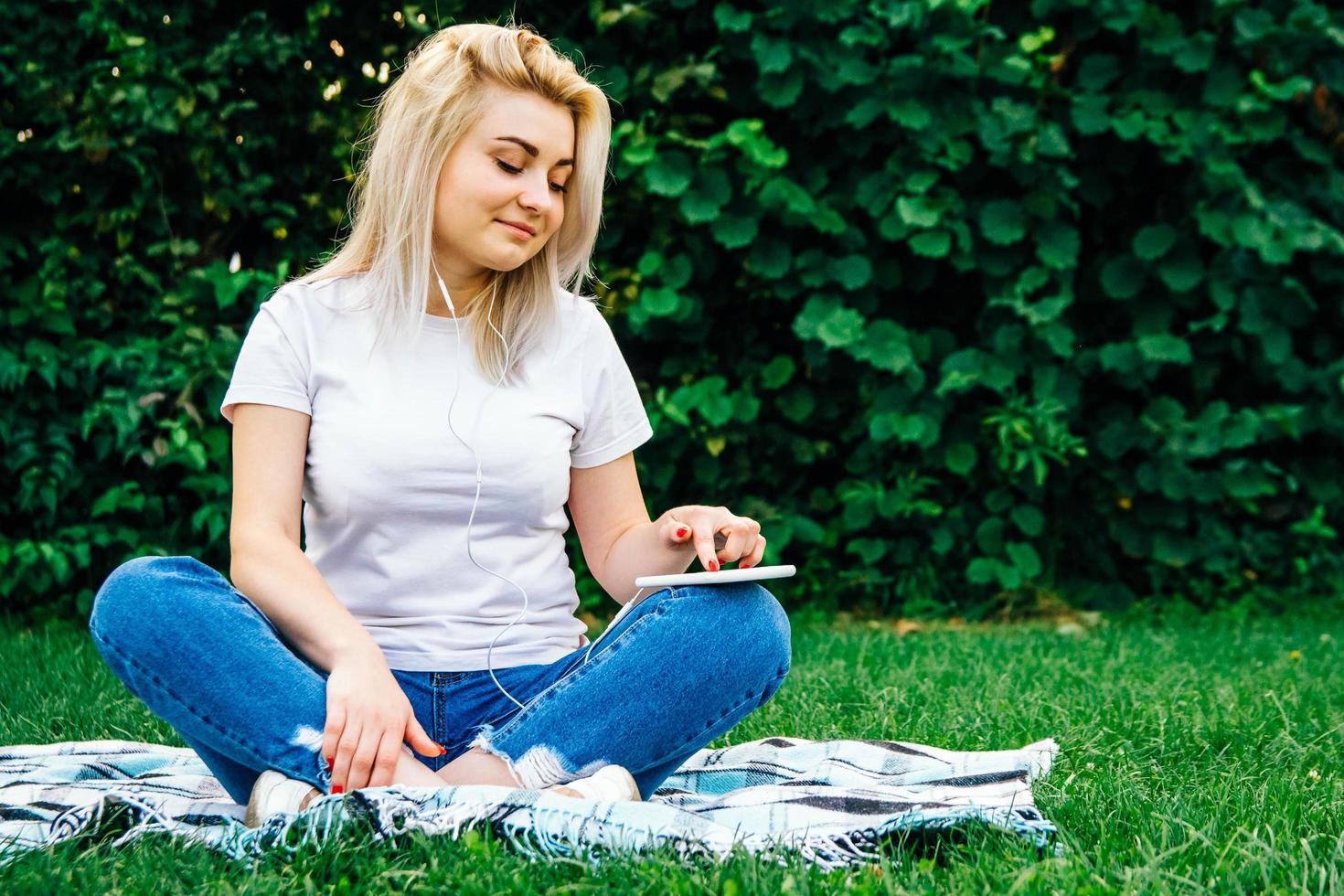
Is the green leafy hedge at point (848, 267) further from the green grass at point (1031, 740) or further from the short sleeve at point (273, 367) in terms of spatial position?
the short sleeve at point (273, 367)

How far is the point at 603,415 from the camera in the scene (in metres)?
2.02

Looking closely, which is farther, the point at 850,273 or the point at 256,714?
the point at 850,273

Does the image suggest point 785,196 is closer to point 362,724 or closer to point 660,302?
point 660,302

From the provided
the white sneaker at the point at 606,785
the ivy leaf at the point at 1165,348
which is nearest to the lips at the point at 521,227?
the white sneaker at the point at 606,785

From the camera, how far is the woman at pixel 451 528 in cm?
159

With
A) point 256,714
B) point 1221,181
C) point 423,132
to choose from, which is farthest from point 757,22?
point 256,714

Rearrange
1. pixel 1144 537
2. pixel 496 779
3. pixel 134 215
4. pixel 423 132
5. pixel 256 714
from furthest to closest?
pixel 1144 537 < pixel 134 215 < pixel 423 132 < pixel 496 779 < pixel 256 714

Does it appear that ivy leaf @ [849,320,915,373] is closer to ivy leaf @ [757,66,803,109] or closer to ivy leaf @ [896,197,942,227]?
ivy leaf @ [896,197,942,227]

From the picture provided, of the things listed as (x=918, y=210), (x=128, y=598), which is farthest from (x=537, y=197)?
(x=918, y=210)

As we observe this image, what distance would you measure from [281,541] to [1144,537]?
10.5ft

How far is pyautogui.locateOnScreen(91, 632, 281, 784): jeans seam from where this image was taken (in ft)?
5.24

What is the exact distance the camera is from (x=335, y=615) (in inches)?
63.7

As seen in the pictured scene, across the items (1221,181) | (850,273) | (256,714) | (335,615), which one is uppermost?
(1221,181)

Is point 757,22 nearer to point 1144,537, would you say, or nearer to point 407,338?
point 1144,537
